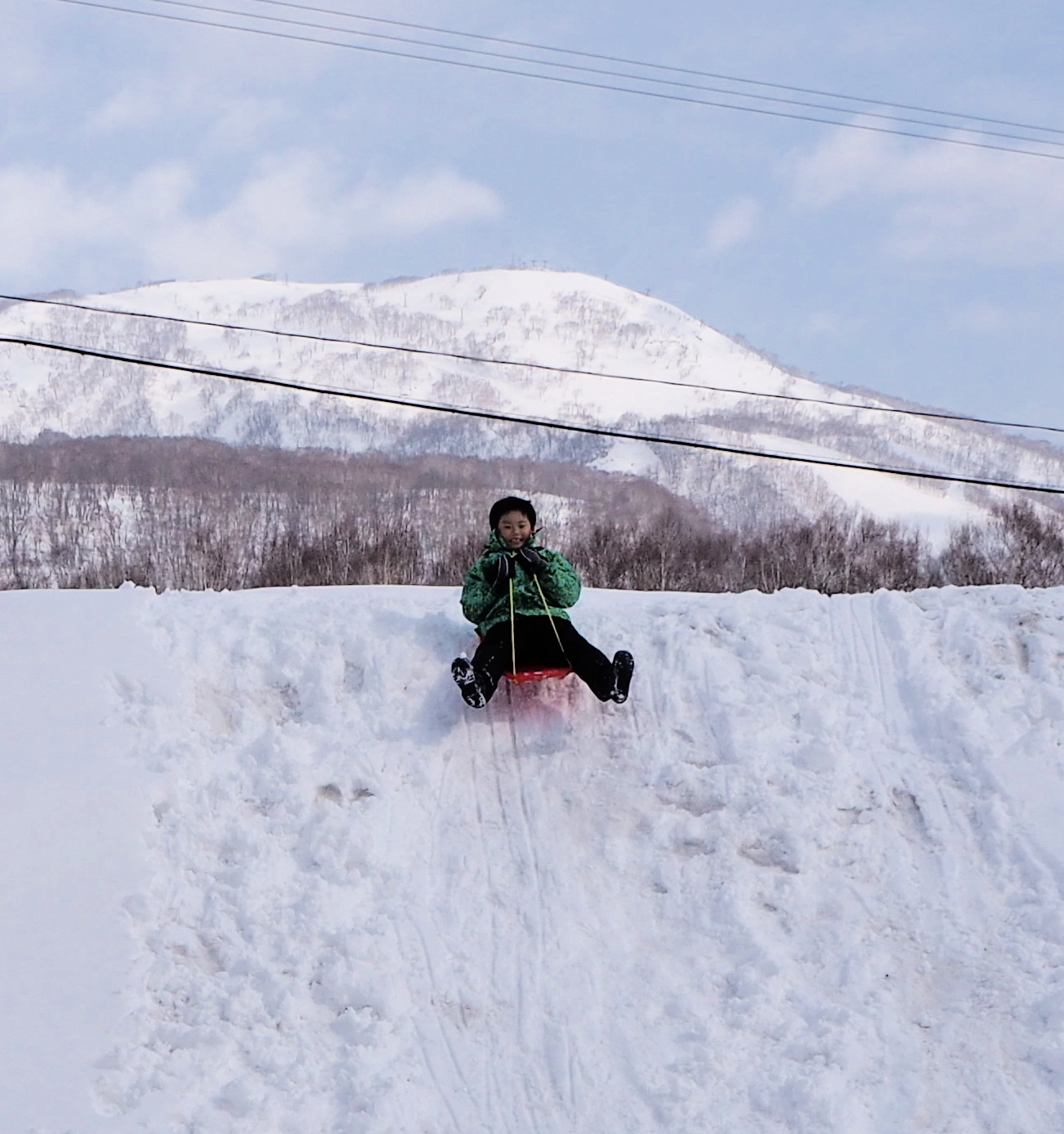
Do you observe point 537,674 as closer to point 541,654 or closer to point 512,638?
point 541,654

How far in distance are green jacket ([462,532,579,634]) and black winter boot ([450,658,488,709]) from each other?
51 cm

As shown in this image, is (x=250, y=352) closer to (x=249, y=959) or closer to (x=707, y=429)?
(x=707, y=429)

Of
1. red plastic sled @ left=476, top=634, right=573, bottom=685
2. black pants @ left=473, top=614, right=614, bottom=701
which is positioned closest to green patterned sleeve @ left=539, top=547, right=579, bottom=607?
black pants @ left=473, top=614, right=614, bottom=701

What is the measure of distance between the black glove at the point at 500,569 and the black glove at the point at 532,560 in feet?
0.25

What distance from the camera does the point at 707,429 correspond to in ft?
286

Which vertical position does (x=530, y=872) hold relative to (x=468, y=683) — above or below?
below

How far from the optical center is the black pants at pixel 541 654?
6754 millimetres

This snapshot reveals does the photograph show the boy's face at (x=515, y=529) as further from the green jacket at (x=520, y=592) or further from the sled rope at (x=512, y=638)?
the sled rope at (x=512, y=638)

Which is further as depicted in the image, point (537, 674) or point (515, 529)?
point (515, 529)

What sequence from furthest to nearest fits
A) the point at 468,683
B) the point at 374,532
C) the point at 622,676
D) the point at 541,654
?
the point at 374,532 < the point at 541,654 < the point at 622,676 < the point at 468,683

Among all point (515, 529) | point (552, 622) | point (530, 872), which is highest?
point (515, 529)

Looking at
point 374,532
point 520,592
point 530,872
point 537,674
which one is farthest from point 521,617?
point 374,532

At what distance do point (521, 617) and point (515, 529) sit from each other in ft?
1.92

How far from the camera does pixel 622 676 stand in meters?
6.70
